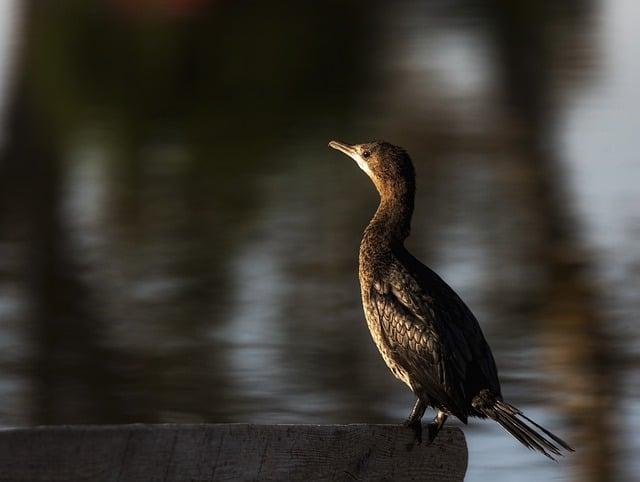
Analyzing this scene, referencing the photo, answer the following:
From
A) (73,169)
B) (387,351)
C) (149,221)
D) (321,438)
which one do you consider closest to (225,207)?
(149,221)

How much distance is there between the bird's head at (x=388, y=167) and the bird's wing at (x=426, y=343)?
474mm

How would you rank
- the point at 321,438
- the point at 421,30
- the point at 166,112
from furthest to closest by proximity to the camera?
the point at 166,112 → the point at 421,30 → the point at 321,438

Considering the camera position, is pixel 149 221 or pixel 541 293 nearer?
pixel 541 293

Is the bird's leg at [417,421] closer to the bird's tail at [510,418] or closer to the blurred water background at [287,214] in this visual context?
the bird's tail at [510,418]

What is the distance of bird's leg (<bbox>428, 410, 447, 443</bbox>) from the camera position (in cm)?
313

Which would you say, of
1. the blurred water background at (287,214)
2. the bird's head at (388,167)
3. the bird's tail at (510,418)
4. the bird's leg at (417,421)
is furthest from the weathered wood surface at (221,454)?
the blurred water background at (287,214)

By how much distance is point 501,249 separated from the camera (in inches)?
254

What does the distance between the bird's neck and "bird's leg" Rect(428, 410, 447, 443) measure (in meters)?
0.61

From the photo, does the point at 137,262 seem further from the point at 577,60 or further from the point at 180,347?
the point at 577,60

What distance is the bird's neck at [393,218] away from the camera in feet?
13.0

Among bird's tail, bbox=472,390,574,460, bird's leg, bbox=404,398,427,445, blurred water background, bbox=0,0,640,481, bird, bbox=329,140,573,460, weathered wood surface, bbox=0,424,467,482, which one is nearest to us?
weathered wood surface, bbox=0,424,467,482

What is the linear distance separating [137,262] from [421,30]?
1878 millimetres

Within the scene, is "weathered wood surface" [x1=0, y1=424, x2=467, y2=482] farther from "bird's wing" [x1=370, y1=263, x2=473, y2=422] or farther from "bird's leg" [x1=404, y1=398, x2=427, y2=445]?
"bird's wing" [x1=370, y1=263, x2=473, y2=422]

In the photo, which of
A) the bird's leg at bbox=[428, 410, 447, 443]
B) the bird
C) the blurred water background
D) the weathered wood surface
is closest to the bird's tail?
the bird
